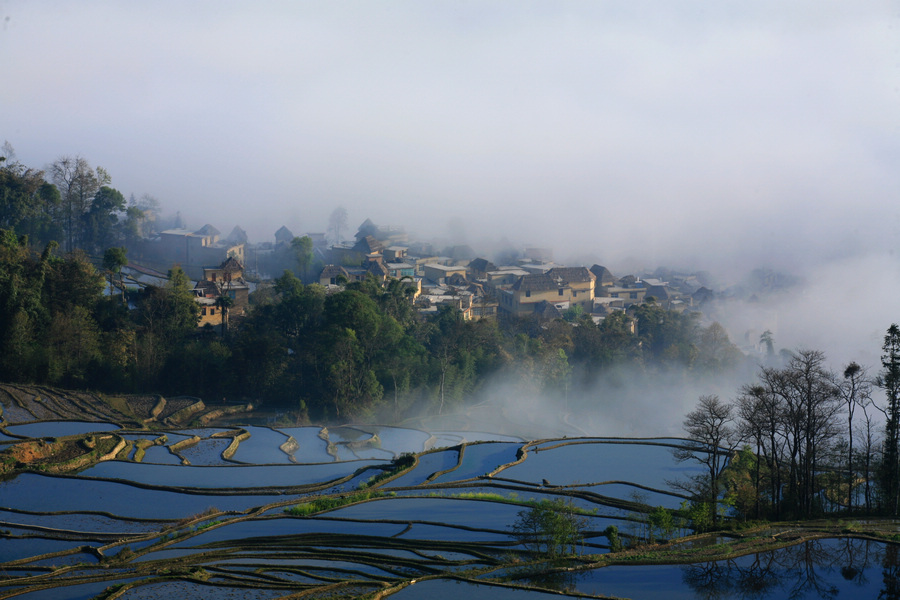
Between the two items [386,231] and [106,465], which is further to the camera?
[386,231]

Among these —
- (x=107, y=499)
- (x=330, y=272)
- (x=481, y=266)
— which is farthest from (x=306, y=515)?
(x=481, y=266)

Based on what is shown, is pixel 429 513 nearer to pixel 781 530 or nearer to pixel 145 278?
pixel 781 530

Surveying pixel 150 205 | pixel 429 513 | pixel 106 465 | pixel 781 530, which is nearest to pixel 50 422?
A: pixel 106 465

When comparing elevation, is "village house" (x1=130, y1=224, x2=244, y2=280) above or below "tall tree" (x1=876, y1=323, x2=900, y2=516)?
above

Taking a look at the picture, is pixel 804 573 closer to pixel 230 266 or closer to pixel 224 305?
pixel 224 305

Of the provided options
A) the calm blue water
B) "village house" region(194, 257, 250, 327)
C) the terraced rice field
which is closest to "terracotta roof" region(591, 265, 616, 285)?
"village house" region(194, 257, 250, 327)

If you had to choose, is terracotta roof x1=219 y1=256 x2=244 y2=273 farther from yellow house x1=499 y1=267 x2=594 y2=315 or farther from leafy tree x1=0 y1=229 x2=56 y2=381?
yellow house x1=499 y1=267 x2=594 y2=315

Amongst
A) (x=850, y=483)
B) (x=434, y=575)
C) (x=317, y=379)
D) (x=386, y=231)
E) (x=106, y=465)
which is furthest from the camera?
(x=386, y=231)
